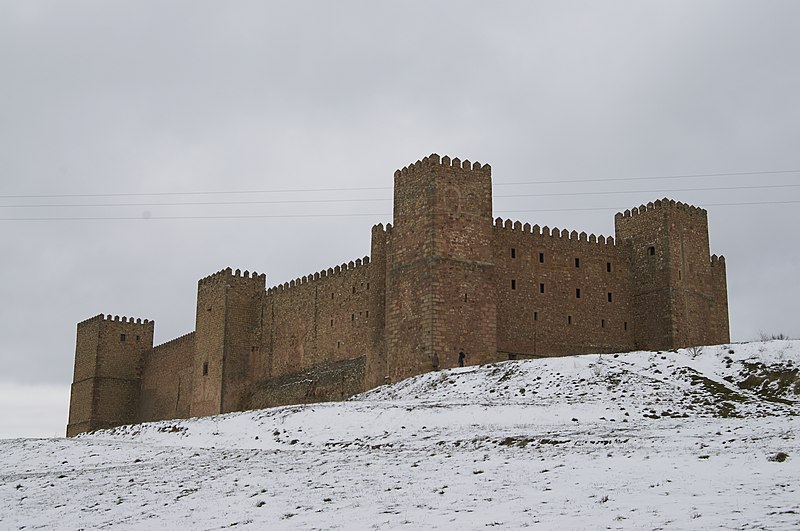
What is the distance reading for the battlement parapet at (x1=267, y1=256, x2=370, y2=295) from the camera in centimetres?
4384

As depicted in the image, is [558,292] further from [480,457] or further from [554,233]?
[480,457]

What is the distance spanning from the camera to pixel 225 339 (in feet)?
162

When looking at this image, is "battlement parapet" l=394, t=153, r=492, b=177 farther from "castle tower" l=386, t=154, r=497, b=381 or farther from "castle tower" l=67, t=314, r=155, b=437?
"castle tower" l=67, t=314, r=155, b=437

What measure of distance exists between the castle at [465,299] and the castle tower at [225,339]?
0.35 ft

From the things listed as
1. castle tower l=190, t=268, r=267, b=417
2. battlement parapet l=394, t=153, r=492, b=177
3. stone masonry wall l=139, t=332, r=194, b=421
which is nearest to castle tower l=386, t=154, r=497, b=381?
battlement parapet l=394, t=153, r=492, b=177

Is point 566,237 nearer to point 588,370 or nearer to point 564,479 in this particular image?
point 588,370

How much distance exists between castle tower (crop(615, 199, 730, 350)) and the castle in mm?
52

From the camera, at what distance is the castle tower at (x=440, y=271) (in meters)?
35.6

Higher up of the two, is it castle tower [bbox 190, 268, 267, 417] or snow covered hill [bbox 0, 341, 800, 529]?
castle tower [bbox 190, 268, 267, 417]

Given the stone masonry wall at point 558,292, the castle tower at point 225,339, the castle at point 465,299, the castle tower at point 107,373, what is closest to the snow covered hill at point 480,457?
the castle at point 465,299

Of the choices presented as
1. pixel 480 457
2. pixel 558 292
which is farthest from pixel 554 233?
pixel 480 457

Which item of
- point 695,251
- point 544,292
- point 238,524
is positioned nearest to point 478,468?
point 238,524

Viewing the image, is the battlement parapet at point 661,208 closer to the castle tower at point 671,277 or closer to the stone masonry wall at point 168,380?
the castle tower at point 671,277

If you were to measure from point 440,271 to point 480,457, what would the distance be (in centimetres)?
1768
